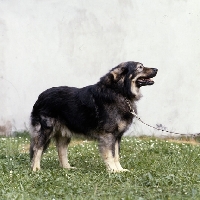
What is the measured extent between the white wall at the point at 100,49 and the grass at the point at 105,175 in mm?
1889

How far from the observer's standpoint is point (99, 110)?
28.9 ft

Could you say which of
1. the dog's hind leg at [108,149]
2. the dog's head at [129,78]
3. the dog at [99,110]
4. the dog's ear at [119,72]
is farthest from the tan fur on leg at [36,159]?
the dog's ear at [119,72]

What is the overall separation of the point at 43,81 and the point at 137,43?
2.21 meters

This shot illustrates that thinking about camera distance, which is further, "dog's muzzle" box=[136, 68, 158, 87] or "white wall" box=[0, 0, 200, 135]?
"white wall" box=[0, 0, 200, 135]

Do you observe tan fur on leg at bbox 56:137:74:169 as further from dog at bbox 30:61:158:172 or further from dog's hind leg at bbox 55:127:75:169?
dog at bbox 30:61:158:172

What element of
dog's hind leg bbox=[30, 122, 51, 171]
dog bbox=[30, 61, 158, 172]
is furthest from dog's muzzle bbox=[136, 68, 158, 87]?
dog's hind leg bbox=[30, 122, 51, 171]

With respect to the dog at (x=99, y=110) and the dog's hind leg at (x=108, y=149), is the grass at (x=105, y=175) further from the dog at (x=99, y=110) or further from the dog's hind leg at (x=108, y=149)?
the dog at (x=99, y=110)

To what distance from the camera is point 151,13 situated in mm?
12898

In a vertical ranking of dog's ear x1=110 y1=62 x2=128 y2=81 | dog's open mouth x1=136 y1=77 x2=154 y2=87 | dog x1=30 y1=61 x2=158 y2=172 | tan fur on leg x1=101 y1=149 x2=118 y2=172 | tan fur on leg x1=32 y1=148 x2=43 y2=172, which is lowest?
tan fur on leg x1=32 y1=148 x2=43 y2=172

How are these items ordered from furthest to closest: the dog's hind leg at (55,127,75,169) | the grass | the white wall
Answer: the white wall → the dog's hind leg at (55,127,75,169) → the grass

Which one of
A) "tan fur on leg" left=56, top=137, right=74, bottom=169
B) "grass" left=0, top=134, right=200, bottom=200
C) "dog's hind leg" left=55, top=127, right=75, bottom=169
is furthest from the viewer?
"tan fur on leg" left=56, top=137, right=74, bottom=169

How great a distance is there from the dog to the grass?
1.30 feet

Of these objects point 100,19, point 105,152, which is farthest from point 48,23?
point 105,152

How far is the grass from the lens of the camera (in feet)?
21.7
